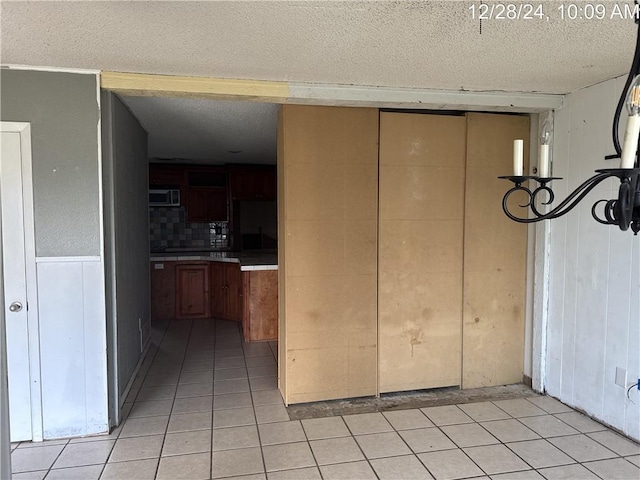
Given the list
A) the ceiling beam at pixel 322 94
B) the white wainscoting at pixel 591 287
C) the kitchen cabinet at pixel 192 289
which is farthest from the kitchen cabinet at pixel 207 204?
the white wainscoting at pixel 591 287

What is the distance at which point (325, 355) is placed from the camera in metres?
3.19

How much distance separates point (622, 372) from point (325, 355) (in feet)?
6.49

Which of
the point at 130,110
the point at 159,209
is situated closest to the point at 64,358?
the point at 130,110

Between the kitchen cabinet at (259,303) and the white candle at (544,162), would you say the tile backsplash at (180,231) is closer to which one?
the kitchen cabinet at (259,303)

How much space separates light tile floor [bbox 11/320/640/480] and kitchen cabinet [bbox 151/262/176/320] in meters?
2.31

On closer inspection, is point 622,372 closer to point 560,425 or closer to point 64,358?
point 560,425

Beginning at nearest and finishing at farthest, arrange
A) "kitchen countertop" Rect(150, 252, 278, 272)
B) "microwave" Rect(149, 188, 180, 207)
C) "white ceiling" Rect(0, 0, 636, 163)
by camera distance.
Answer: "white ceiling" Rect(0, 0, 636, 163) → "kitchen countertop" Rect(150, 252, 278, 272) → "microwave" Rect(149, 188, 180, 207)

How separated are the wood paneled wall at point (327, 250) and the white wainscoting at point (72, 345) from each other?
1.25m

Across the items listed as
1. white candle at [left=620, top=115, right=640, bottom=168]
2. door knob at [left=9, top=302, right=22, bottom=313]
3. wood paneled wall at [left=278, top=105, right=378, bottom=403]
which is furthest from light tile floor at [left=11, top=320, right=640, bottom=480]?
white candle at [left=620, top=115, right=640, bottom=168]

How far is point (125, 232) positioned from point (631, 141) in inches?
125

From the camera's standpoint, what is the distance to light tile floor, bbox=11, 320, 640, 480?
233cm

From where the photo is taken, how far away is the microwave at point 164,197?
642 cm

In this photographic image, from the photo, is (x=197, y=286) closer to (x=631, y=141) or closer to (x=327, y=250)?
(x=327, y=250)

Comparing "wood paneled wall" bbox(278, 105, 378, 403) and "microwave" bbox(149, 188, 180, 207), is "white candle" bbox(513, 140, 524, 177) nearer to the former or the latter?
"wood paneled wall" bbox(278, 105, 378, 403)
